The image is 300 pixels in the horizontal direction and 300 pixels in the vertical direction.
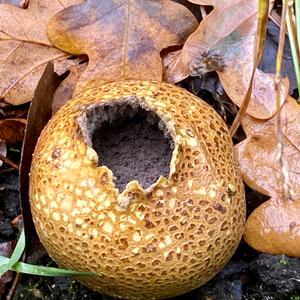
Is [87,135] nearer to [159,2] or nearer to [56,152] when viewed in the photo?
[56,152]

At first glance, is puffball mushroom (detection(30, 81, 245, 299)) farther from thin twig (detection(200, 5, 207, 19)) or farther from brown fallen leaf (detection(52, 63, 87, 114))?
thin twig (detection(200, 5, 207, 19))

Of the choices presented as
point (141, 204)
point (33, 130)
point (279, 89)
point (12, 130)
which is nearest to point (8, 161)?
point (12, 130)

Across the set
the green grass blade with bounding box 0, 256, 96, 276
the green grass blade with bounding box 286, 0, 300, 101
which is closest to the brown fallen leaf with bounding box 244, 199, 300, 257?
the green grass blade with bounding box 286, 0, 300, 101

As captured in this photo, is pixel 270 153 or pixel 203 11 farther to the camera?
pixel 203 11

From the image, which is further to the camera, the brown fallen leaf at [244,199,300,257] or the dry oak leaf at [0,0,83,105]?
the dry oak leaf at [0,0,83,105]

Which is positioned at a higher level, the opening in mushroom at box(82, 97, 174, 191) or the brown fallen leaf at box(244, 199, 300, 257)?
the opening in mushroom at box(82, 97, 174, 191)

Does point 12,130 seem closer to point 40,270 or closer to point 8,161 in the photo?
point 8,161

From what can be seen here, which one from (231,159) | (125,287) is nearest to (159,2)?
(231,159)

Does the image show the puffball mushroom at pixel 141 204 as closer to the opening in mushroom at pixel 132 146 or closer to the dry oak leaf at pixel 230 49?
the opening in mushroom at pixel 132 146
